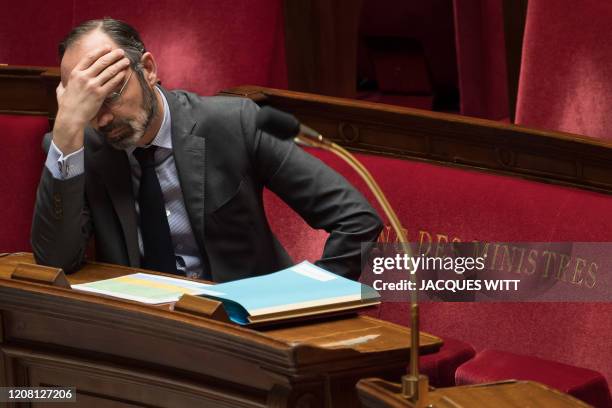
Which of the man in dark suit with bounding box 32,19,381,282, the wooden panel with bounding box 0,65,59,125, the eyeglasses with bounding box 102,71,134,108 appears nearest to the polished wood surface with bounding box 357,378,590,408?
the man in dark suit with bounding box 32,19,381,282

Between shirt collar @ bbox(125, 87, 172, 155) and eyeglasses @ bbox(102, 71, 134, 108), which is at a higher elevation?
eyeglasses @ bbox(102, 71, 134, 108)

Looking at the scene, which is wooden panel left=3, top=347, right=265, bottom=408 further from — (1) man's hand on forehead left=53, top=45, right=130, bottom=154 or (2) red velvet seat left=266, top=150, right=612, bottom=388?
(2) red velvet seat left=266, top=150, right=612, bottom=388

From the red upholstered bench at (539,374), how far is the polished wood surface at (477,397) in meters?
0.39

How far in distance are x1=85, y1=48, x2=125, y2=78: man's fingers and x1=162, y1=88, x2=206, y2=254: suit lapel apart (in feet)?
0.30

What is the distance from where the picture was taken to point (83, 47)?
1.06m

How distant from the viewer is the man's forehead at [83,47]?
106cm

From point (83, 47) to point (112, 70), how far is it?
4cm

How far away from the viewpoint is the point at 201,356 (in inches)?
31.0

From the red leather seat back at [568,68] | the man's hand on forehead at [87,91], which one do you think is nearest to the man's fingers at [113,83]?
the man's hand on forehead at [87,91]

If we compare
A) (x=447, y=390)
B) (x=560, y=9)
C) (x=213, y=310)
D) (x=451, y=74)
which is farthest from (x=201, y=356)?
(x=451, y=74)

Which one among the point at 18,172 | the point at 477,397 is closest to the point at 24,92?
the point at 18,172

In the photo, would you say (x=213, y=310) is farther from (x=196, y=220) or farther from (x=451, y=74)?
(x=451, y=74)

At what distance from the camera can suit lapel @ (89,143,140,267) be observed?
1074 mm

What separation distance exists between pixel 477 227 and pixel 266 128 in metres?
0.65
